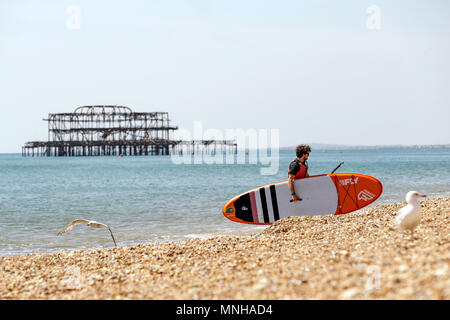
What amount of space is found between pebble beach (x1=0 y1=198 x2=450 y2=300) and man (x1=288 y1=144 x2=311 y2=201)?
134cm

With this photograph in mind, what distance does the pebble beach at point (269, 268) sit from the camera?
12.2ft

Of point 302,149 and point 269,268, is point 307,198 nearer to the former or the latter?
point 302,149

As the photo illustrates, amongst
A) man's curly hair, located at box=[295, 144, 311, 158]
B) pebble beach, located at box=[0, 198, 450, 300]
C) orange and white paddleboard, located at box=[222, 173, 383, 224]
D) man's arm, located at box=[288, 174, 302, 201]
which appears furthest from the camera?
orange and white paddleboard, located at box=[222, 173, 383, 224]

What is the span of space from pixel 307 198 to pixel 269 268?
5263 mm

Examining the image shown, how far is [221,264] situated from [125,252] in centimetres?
274

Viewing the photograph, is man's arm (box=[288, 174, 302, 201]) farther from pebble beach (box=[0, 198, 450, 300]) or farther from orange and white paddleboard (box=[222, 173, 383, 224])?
pebble beach (box=[0, 198, 450, 300])

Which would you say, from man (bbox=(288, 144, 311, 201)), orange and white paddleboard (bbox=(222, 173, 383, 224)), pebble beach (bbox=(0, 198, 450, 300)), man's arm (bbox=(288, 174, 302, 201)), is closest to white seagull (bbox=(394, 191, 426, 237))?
pebble beach (bbox=(0, 198, 450, 300))

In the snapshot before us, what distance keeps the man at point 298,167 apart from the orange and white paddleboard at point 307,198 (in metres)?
0.18

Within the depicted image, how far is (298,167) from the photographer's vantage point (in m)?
9.23

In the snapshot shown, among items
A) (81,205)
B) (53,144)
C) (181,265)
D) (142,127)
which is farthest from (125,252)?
(53,144)

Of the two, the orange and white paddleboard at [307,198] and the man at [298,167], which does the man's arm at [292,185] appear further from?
the orange and white paddleboard at [307,198]

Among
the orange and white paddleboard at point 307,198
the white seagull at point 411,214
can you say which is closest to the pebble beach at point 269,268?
the white seagull at point 411,214

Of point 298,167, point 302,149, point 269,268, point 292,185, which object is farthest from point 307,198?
point 269,268

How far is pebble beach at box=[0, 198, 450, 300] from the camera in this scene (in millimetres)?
3725
